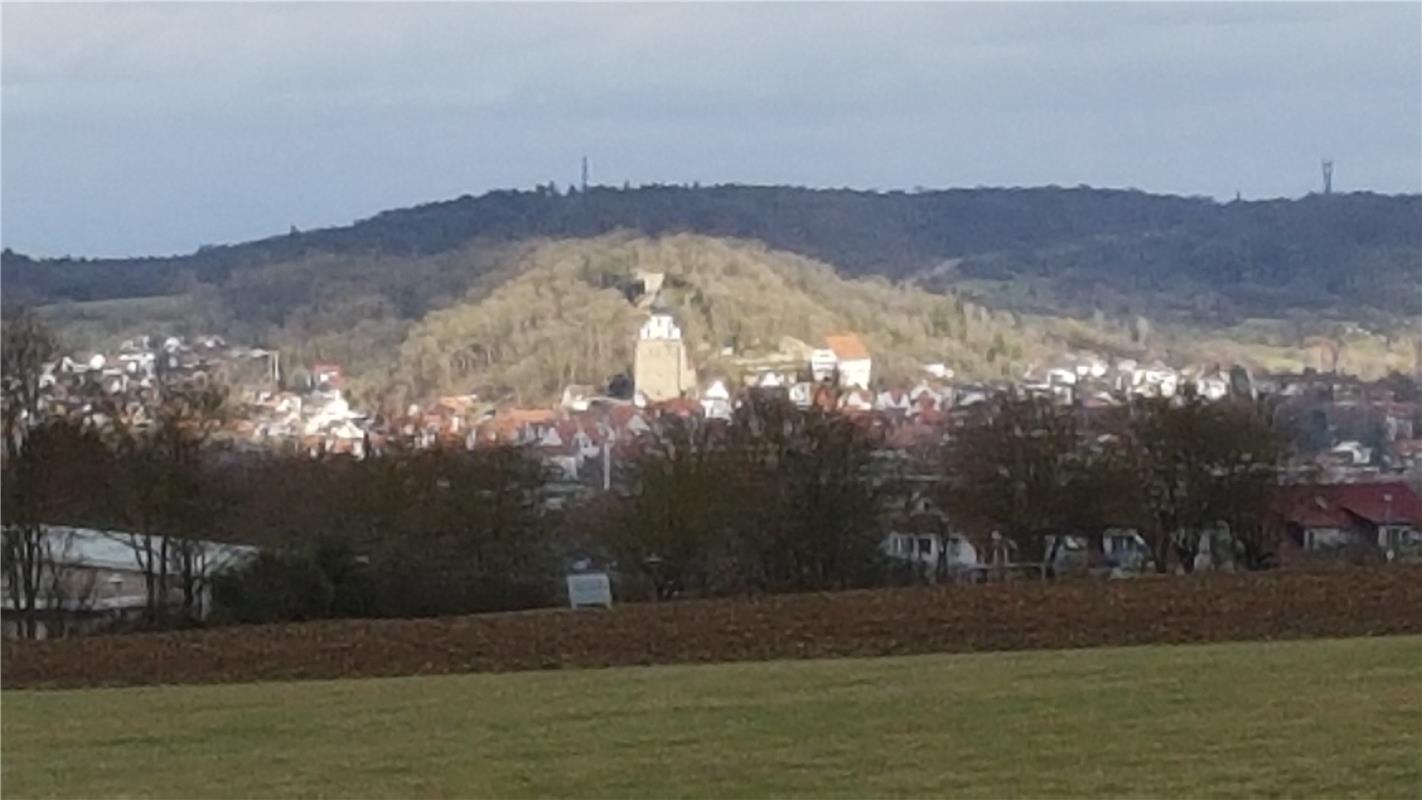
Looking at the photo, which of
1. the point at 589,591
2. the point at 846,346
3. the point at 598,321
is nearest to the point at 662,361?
the point at 598,321

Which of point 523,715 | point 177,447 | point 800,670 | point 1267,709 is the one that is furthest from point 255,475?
point 1267,709

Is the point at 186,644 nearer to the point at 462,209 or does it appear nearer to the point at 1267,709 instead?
the point at 1267,709

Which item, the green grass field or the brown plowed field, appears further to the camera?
the brown plowed field

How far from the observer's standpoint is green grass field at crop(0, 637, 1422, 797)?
1005 cm

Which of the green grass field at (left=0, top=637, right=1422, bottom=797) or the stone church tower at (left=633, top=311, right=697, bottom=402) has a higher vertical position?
the stone church tower at (left=633, top=311, right=697, bottom=402)

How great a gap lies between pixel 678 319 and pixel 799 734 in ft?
136

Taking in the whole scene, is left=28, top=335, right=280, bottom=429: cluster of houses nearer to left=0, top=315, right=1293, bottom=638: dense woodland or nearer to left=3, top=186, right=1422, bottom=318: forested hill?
left=0, top=315, right=1293, bottom=638: dense woodland

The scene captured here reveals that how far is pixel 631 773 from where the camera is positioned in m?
10.7

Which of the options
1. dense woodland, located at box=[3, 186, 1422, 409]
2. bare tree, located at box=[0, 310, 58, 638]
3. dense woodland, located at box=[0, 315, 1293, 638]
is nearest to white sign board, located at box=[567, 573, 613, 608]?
dense woodland, located at box=[0, 315, 1293, 638]

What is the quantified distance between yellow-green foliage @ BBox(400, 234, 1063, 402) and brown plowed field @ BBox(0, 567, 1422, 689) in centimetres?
2368

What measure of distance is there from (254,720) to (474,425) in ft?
81.1

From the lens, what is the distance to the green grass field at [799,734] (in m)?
10.0

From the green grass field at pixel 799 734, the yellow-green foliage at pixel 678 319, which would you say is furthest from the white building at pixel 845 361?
the green grass field at pixel 799 734

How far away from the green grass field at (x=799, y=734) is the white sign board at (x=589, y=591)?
34.0 ft
